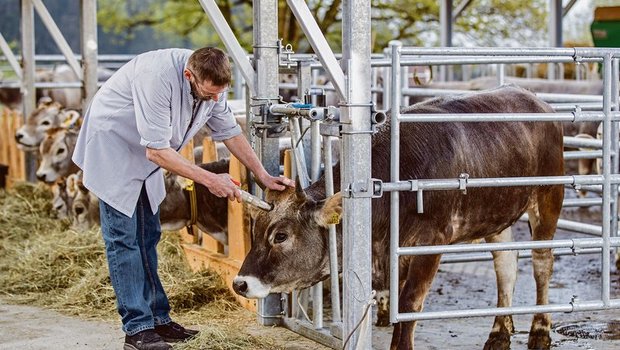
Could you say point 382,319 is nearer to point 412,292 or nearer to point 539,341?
point 539,341

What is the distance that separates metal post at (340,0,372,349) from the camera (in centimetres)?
481

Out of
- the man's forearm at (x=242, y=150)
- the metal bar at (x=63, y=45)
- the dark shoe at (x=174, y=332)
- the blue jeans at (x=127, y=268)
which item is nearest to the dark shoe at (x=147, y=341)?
the blue jeans at (x=127, y=268)

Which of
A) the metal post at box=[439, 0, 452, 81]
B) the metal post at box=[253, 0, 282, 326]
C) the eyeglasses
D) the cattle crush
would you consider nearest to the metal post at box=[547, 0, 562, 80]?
the metal post at box=[439, 0, 452, 81]

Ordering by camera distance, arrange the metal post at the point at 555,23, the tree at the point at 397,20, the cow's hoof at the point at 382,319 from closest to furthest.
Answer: the cow's hoof at the point at 382,319 < the metal post at the point at 555,23 < the tree at the point at 397,20

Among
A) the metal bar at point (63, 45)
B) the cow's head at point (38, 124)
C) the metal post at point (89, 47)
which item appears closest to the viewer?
the metal post at point (89, 47)

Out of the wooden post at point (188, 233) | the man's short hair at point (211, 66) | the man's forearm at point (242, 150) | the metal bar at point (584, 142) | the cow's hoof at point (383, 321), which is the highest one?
the man's short hair at point (211, 66)

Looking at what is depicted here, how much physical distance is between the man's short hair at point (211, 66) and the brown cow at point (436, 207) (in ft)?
2.18

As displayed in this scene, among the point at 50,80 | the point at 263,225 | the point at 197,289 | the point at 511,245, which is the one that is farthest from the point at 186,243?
the point at 50,80

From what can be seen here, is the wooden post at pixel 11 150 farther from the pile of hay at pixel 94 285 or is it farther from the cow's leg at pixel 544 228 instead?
the cow's leg at pixel 544 228

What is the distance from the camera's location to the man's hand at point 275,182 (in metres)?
5.44

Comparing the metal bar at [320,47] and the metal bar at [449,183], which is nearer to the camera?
the metal bar at [320,47]

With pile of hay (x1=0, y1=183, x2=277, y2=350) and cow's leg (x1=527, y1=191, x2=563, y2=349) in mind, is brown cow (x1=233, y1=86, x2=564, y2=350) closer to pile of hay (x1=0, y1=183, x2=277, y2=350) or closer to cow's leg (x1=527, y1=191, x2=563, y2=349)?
cow's leg (x1=527, y1=191, x2=563, y2=349)

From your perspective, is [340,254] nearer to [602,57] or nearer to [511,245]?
[511,245]

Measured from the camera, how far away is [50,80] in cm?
1961
